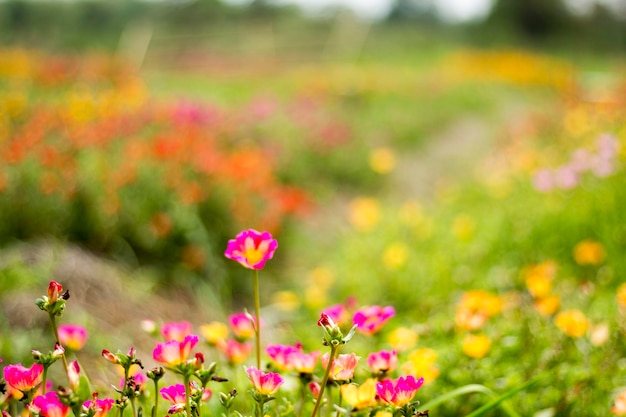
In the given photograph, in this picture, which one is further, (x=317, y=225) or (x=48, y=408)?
(x=317, y=225)

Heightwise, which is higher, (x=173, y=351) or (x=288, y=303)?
(x=173, y=351)

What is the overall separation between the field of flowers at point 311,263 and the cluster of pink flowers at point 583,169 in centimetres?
2

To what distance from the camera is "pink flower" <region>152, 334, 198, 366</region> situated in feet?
2.80

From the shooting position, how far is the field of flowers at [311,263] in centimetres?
99

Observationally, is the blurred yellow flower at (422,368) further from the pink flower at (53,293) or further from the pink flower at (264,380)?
the pink flower at (53,293)

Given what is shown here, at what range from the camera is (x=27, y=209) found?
109 inches

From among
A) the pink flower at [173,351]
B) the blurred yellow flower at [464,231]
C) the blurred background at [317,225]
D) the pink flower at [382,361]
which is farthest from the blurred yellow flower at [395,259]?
the pink flower at [173,351]

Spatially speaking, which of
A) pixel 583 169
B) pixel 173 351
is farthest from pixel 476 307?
pixel 583 169

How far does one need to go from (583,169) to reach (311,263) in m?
1.65

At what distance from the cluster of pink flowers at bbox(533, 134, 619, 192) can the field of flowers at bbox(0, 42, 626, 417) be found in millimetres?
19

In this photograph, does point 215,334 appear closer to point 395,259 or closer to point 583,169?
point 395,259

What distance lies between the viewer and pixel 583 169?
3.19 m

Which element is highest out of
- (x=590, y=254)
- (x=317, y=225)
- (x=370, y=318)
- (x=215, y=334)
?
(x=370, y=318)

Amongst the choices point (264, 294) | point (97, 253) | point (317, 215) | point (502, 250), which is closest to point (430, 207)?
point (317, 215)
